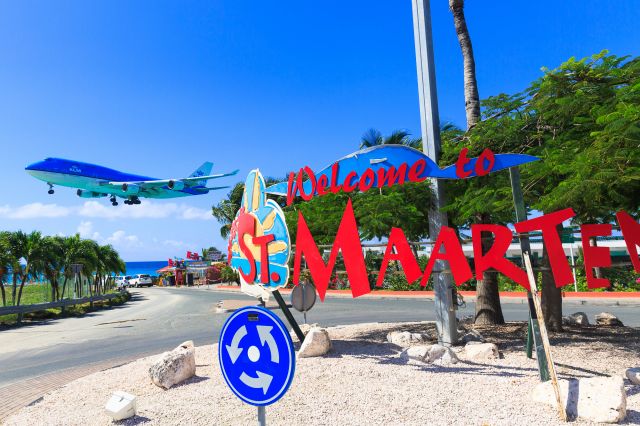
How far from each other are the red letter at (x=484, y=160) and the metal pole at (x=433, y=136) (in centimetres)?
191

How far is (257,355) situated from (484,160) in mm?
5576

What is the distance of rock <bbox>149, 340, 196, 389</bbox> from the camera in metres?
6.83

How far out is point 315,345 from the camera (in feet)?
26.4

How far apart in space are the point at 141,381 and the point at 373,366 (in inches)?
155

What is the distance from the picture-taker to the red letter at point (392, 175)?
7457 millimetres

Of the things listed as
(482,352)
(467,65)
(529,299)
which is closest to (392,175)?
(529,299)

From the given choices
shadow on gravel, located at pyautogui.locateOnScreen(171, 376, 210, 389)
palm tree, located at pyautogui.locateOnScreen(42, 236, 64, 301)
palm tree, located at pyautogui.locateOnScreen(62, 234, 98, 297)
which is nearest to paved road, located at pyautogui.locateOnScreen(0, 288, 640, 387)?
shadow on gravel, located at pyautogui.locateOnScreen(171, 376, 210, 389)

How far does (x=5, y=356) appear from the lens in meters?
11.9

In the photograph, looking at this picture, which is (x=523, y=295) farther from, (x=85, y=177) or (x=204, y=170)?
(x=204, y=170)

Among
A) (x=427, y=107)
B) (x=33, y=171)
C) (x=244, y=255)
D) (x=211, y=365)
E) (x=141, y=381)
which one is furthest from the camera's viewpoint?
(x=33, y=171)

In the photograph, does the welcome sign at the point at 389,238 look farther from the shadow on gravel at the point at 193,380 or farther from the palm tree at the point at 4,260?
the palm tree at the point at 4,260

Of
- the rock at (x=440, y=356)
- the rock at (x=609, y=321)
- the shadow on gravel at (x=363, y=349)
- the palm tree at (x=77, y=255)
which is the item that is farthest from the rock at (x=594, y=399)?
the palm tree at (x=77, y=255)

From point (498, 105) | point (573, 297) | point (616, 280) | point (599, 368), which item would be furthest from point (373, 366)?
point (616, 280)

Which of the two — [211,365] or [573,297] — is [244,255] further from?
[573,297]
